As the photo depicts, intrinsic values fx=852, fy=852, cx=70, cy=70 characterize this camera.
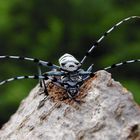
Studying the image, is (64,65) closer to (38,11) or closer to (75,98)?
(75,98)

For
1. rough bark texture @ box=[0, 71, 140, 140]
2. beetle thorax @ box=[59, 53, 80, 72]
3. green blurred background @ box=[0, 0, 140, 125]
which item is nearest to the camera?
rough bark texture @ box=[0, 71, 140, 140]

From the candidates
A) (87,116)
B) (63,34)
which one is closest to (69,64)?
(87,116)

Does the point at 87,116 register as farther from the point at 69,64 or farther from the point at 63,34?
the point at 63,34

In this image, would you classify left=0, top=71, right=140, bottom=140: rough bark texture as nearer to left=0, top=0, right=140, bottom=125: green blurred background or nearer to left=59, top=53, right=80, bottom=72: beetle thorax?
left=59, top=53, right=80, bottom=72: beetle thorax

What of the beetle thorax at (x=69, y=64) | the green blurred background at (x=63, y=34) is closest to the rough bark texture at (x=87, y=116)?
the beetle thorax at (x=69, y=64)

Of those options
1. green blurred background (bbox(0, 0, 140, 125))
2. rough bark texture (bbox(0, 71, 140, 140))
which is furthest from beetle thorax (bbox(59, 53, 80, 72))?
green blurred background (bbox(0, 0, 140, 125))

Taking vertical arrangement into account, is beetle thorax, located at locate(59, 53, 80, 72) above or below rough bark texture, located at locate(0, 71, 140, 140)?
above
